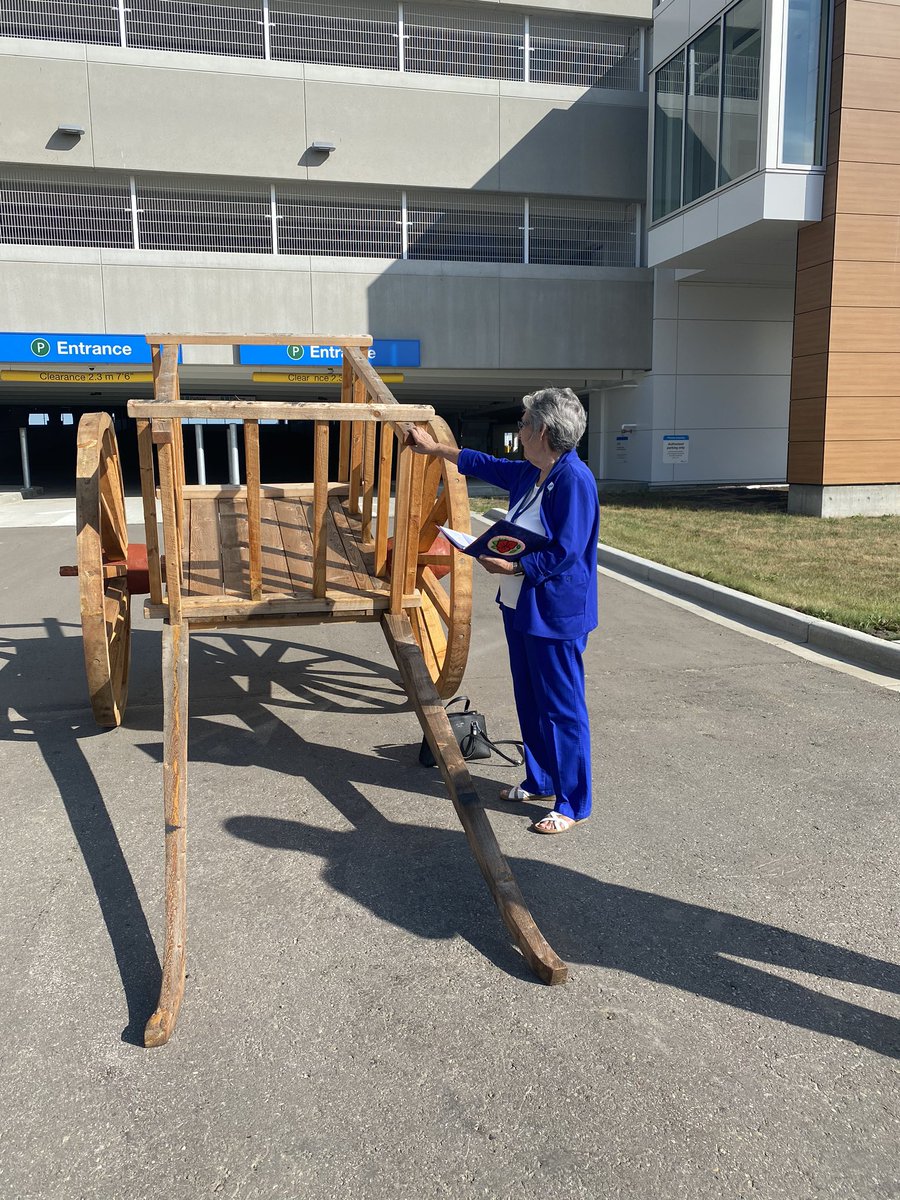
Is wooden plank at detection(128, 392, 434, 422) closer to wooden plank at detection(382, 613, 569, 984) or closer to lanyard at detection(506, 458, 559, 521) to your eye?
lanyard at detection(506, 458, 559, 521)

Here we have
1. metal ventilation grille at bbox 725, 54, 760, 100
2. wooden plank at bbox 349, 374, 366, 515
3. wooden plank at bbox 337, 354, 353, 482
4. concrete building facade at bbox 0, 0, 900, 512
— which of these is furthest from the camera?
concrete building facade at bbox 0, 0, 900, 512

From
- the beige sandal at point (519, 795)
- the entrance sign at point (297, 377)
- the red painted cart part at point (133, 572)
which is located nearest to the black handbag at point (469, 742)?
the beige sandal at point (519, 795)

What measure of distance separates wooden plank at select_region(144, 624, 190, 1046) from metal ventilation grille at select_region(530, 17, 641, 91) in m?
21.0

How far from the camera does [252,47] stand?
19203 millimetres

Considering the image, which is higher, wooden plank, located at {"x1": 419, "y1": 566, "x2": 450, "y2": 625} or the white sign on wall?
the white sign on wall

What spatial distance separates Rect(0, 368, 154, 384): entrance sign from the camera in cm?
1994

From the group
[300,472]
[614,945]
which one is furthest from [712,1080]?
[300,472]

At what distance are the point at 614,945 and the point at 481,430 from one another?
3870 cm

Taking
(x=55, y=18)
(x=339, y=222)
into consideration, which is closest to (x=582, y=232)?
(x=339, y=222)

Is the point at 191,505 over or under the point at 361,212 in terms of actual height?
under

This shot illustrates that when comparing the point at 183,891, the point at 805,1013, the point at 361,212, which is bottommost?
the point at 805,1013

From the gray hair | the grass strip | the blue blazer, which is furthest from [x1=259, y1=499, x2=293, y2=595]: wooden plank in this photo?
the grass strip

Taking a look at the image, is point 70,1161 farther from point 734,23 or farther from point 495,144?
point 495,144

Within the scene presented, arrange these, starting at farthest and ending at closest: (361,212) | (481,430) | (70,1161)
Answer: (481,430), (361,212), (70,1161)
